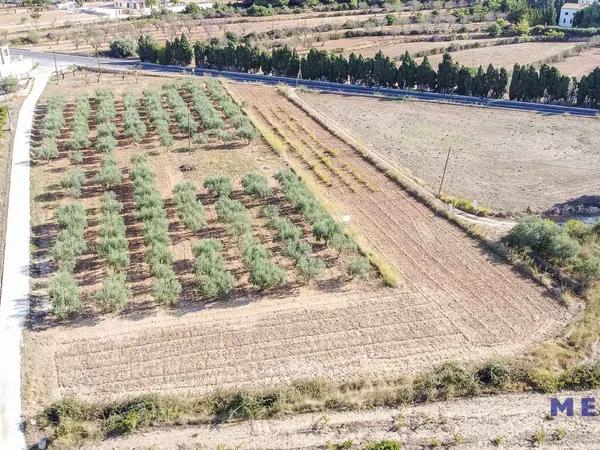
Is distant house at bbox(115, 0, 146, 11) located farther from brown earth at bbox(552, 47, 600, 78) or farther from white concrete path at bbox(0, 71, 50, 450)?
brown earth at bbox(552, 47, 600, 78)

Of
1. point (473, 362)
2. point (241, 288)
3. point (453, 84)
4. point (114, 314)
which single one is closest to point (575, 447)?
point (473, 362)

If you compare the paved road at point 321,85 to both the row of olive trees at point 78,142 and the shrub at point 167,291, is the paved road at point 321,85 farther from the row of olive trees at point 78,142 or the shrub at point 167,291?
the shrub at point 167,291

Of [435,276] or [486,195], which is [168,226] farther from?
[486,195]

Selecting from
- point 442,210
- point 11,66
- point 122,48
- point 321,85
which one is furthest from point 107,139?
point 122,48

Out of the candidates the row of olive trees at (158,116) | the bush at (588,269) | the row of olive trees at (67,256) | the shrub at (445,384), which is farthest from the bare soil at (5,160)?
the bush at (588,269)

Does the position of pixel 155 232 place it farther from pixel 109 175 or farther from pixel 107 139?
pixel 107 139
